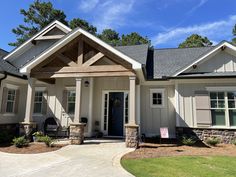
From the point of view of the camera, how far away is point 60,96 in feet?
37.2

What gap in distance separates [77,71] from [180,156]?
5.54 meters

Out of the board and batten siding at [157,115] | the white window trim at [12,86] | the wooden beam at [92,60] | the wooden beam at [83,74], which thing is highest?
the wooden beam at [92,60]

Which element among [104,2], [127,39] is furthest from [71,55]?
[127,39]

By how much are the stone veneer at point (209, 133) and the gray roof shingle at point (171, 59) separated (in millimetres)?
3108

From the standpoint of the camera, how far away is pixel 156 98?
10.8 metres

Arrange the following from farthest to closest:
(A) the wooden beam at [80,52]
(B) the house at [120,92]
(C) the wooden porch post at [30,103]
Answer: (C) the wooden porch post at [30,103] → (A) the wooden beam at [80,52] → (B) the house at [120,92]

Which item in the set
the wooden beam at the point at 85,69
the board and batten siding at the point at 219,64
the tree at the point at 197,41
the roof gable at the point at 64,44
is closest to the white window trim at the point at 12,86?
the roof gable at the point at 64,44

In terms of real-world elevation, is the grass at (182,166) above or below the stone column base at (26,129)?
below

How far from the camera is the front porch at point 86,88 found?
8.84 meters

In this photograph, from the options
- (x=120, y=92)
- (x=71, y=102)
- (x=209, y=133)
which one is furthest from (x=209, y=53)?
(x=71, y=102)

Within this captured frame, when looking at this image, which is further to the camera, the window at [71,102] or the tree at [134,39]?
the tree at [134,39]

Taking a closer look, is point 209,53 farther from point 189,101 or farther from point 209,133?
point 209,133

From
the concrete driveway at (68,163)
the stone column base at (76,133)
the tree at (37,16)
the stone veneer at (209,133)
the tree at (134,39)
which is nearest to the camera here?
the concrete driveway at (68,163)

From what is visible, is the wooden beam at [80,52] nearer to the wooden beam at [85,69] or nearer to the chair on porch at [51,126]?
the wooden beam at [85,69]
